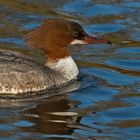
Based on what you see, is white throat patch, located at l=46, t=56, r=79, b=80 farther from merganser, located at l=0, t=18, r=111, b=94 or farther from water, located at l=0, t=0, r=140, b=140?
water, located at l=0, t=0, r=140, b=140

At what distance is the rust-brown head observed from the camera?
13414mm

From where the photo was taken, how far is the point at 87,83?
44.2 feet

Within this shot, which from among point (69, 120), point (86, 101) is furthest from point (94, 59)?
point (69, 120)

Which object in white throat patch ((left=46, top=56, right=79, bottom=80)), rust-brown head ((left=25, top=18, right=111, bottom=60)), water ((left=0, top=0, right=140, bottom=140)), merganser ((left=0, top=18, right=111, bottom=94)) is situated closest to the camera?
water ((left=0, top=0, right=140, bottom=140))

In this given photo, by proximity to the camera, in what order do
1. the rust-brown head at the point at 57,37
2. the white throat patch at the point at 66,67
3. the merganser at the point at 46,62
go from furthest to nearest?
1. the white throat patch at the point at 66,67
2. the rust-brown head at the point at 57,37
3. the merganser at the point at 46,62

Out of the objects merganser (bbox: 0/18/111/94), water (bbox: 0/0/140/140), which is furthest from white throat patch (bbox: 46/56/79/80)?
water (bbox: 0/0/140/140)

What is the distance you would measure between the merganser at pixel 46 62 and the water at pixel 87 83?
0.81 ft

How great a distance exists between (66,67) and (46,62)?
33 cm

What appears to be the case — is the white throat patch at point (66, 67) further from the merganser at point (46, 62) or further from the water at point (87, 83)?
the water at point (87, 83)

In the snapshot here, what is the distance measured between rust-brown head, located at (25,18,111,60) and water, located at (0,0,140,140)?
59 centimetres

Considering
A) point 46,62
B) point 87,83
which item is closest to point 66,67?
point 46,62

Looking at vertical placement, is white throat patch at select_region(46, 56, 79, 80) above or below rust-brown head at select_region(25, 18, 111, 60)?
below

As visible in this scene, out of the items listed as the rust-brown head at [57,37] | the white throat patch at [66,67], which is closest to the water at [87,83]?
the white throat patch at [66,67]

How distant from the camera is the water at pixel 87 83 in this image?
35.9 feet
